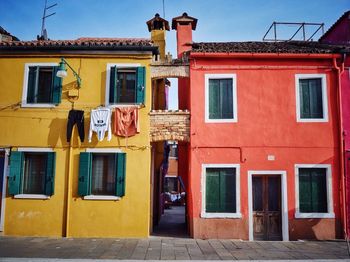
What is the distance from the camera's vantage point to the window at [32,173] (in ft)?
37.6

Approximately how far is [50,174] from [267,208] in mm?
8067

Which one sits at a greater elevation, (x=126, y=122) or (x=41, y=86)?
(x=41, y=86)

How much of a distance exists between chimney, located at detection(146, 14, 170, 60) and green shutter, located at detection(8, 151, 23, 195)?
8.18 meters

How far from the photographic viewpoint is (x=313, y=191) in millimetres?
11508

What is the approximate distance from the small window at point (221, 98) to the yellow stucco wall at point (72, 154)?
234 cm

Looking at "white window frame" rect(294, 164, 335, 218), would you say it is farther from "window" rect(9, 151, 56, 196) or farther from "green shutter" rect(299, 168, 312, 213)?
"window" rect(9, 151, 56, 196)

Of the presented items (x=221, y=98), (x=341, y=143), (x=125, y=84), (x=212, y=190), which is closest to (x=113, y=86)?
(x=125, y=84)

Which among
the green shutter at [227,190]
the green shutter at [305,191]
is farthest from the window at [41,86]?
the green shutter at [305,191]

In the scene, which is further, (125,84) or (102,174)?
(125,84)

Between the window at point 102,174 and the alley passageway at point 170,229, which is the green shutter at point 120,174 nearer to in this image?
the window at point 102,174

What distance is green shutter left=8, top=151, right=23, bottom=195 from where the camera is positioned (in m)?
11.5

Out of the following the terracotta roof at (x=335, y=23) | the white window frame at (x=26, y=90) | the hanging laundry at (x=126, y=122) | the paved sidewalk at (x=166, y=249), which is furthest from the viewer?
the terracotta roof at (x=335, y=23)

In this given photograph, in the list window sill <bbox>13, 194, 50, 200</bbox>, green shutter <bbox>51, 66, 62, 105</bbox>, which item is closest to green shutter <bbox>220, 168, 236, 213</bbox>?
window sill <bbox>13, 194, 50, 200</bbox>

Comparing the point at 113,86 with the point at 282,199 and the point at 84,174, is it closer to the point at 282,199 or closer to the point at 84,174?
the point at 84,174
